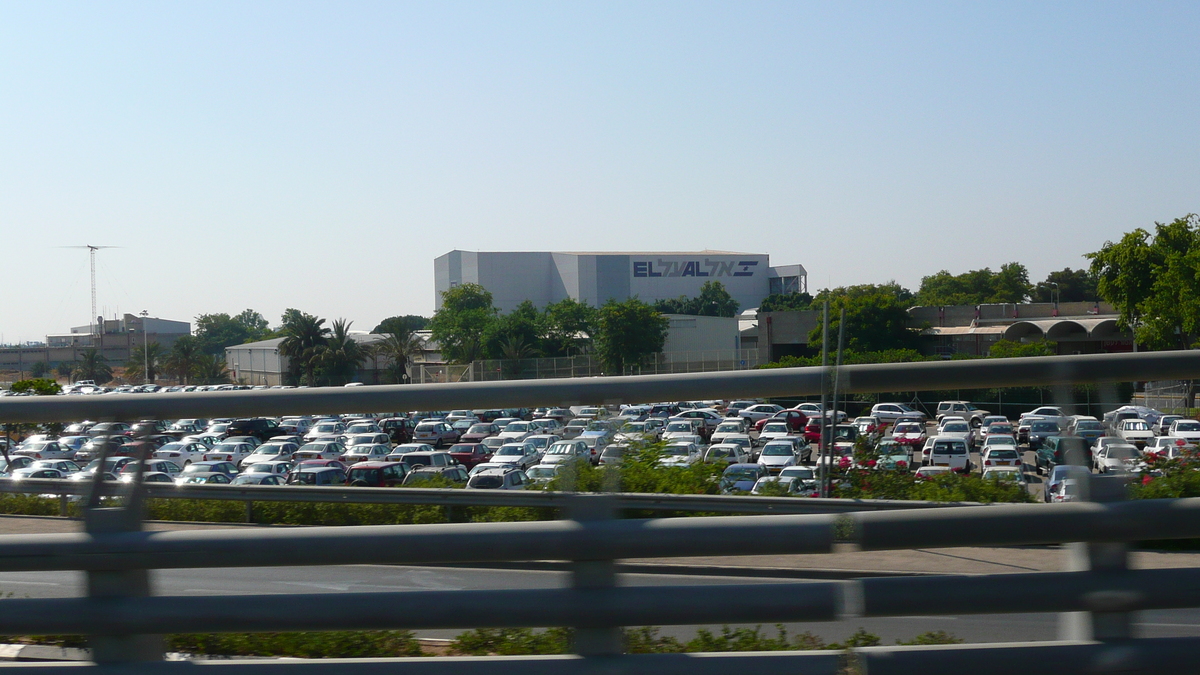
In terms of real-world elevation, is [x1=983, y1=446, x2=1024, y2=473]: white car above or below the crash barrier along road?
above

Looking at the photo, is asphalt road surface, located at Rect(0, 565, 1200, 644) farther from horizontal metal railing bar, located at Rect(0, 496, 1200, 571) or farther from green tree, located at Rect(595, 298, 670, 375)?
green tree, located at Rect(595, 298, 670, 375)

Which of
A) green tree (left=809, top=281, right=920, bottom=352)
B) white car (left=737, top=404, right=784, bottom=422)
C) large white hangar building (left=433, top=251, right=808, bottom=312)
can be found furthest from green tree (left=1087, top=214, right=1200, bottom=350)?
large white hangar building (left=433, top=251, right=808, bottom=312)

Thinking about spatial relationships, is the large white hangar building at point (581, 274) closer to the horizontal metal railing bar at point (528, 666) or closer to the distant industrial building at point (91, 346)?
the distant industrial building at point (91, 346)

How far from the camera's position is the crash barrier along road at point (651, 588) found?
2.45 meters

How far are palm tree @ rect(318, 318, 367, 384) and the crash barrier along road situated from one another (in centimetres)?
5753

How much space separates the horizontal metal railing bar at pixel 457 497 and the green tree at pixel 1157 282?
44.8 metres

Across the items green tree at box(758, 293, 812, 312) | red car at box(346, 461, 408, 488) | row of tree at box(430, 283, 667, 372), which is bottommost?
red car at box(346, 461, 408, 488)

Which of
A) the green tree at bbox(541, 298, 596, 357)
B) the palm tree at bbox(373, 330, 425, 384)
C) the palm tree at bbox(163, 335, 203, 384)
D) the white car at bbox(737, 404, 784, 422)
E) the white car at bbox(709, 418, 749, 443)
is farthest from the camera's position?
the green tree at bbox(541, 298, 596, 357)

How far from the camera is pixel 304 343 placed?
58906 millimetres

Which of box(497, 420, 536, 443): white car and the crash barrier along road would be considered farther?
box(497, 420, 536, 443): white car

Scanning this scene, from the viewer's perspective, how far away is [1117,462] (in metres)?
2.57

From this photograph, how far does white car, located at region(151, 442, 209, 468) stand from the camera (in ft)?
9.86

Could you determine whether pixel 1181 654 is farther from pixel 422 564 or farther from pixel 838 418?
pixel 422 564

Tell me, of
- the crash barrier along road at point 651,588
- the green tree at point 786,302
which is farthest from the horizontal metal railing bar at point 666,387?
the green tree at point 786,302
